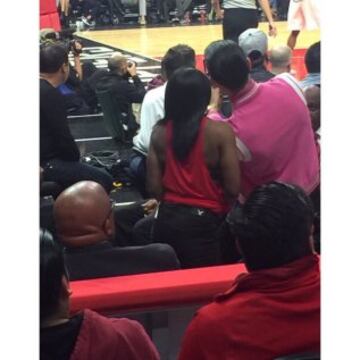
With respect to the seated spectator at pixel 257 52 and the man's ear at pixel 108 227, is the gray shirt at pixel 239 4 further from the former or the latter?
the man's ear at pixel 108 227

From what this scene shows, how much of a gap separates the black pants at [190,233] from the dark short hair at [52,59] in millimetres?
1288

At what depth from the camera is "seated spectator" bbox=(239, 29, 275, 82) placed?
441 cm

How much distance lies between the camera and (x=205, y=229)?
2969mm

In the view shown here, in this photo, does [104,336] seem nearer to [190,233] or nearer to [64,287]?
[64,287]

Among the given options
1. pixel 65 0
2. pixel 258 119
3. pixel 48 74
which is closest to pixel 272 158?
pixel 258 119

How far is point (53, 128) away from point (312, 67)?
1.31 meters

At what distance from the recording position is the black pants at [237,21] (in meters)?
7.07

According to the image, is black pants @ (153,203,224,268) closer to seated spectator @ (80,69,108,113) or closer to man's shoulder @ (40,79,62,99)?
man's shoulder @ (40,79,62,99)

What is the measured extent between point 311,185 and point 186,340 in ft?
4.63

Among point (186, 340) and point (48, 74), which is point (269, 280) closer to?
point (186, 340)

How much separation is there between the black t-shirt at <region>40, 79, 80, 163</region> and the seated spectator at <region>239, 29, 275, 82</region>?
108 cm

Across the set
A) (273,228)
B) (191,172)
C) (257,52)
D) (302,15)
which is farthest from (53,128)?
(302,15)
